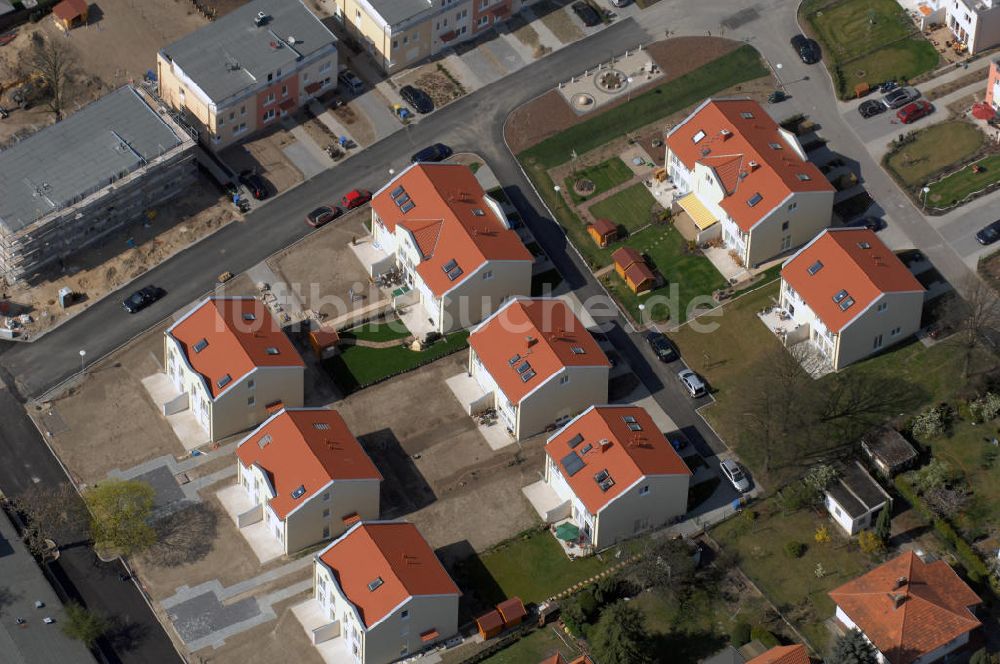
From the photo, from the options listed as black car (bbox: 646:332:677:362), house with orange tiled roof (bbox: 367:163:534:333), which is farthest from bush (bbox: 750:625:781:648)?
house with orange tiled roof (bbox: 367:163:534:333)

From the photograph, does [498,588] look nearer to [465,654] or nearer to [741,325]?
[465,654]

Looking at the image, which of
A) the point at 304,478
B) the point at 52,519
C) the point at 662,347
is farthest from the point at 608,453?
the point at 52,519

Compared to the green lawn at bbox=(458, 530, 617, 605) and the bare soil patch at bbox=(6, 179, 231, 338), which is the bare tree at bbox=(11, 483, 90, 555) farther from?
the green lawn at bbox=(458, 530, 617, 605)

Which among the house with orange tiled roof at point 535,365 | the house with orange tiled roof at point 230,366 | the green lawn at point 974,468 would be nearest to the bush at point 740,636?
the green lawn at point 974,468

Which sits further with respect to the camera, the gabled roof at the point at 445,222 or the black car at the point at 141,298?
the black car at the point at 141,298

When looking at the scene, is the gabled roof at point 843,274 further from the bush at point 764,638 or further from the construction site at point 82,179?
the construction site at point 82,179

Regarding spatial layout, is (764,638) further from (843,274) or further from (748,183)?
(748,183)

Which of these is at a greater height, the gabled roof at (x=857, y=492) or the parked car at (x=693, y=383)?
the parked car at (x=693, y=383)
